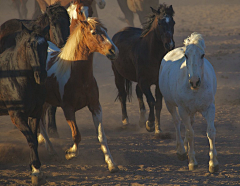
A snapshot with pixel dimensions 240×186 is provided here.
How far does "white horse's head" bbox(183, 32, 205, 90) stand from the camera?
15.7ft

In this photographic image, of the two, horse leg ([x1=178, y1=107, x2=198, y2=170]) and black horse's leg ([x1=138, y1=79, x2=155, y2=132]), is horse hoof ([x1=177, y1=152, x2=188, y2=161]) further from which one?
black horse's leg ([x1=138, y1=79, x2=155, y2=132])

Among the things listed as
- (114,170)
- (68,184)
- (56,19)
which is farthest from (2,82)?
(56,19)

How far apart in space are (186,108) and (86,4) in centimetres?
363

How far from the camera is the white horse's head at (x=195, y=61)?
4781 mm

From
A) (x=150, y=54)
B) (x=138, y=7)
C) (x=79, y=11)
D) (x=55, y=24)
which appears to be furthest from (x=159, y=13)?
(x=138, y=7)

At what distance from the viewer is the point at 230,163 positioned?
544 centimetres

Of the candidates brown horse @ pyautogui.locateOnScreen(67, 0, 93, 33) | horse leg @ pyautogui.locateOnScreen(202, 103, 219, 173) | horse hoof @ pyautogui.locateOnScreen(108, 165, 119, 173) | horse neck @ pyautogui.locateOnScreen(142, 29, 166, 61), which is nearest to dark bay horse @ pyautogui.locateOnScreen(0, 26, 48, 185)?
horse hoof @ pyautogui.locateOnScreen(108, 165, 119, 173)

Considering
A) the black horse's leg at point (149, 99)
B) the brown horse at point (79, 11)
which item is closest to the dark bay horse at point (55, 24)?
the brown horse at point (79, 11)

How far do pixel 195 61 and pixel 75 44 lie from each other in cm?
182

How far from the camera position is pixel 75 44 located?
5.40 metres

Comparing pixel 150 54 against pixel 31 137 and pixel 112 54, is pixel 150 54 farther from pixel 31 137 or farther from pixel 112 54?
pixel 31 137

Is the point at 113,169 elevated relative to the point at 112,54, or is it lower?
lower

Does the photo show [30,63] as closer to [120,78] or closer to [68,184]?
[68,184]

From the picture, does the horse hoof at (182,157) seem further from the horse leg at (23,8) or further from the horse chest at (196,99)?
the horse leg at (23,8)
